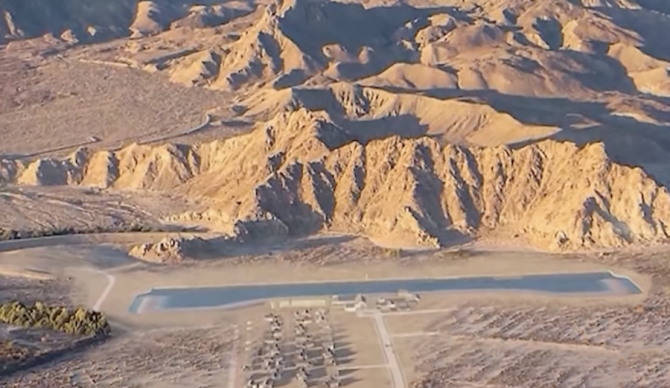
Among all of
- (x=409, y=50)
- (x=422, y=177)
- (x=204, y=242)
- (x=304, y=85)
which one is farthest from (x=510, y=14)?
(x=204, y=242)

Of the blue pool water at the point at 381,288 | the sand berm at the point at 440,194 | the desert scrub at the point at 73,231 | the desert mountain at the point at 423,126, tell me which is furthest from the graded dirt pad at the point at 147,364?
the desert scrub at the point at 73,231

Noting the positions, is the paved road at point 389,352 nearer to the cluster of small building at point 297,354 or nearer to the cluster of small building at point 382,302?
the cluster of small building at point 382,302

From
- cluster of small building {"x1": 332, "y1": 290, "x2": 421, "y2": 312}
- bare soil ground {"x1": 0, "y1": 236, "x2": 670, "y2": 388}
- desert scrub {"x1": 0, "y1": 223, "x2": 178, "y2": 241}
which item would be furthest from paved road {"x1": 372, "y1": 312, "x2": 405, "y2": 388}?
desert scrub {"x1": 0, "y1": 223, "x2": 178, "y2": 241}

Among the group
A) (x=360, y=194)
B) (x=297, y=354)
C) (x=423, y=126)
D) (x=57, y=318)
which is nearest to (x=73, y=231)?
(x=57, y=318)

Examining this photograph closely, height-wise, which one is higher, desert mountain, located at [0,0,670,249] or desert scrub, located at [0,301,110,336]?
desert mountain, located at [0,0,670,249]

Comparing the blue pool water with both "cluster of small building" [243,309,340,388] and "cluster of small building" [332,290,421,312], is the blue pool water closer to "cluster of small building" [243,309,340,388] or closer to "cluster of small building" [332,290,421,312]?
"cluster of small building" [332,290,421,312]
